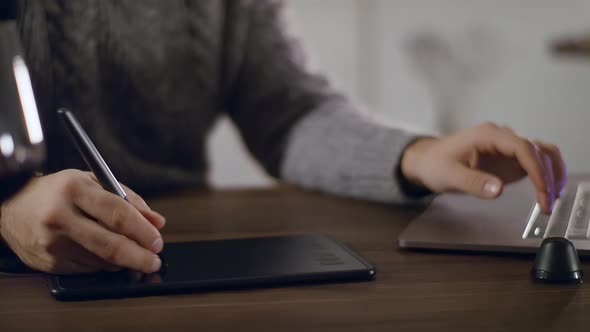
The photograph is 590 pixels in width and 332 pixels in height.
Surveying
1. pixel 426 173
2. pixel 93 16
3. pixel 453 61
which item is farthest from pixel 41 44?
pixel 453 61

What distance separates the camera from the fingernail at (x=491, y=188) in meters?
0.59

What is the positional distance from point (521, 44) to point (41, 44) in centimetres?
251

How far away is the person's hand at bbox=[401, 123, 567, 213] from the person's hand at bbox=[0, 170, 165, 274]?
298 mm

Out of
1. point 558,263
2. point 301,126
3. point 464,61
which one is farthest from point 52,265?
point 464,61

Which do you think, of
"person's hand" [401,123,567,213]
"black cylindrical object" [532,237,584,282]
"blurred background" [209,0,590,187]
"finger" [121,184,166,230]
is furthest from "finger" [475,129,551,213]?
"blurred background" [209,0,590,187]

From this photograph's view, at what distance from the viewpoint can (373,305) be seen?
16.5 inches

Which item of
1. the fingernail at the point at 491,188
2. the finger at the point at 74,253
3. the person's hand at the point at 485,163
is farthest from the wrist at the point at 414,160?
the finger at the point at 74,253

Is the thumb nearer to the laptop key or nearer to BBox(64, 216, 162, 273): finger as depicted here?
the laptop key

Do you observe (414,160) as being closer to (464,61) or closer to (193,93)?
(193,93)

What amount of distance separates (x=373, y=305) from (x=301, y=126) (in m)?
0.51

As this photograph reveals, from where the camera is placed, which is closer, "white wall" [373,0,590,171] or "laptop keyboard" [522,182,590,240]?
"laptop keyboard" [522,182,590,240]

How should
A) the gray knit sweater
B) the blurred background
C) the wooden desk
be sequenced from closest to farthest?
the wooden desk
the gray knit sweater
the blurred background

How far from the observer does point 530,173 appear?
0.59 metres

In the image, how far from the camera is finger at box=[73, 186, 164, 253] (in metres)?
0.45
